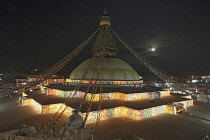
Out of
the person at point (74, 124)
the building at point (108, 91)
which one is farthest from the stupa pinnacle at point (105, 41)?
the person at point (74, 124)

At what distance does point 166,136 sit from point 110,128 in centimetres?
328

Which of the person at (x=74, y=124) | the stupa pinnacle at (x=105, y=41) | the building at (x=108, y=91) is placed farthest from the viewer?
the stupa pinnacle at (x=105, y=41)

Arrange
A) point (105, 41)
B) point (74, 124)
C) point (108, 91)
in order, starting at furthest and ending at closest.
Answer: point (105, 41)
point (108, 91)
point (74, 124)

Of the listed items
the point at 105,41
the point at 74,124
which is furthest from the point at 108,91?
the point at 105,41

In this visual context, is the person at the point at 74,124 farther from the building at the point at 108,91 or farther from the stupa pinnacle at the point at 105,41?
the stupa pinnacle at the point at 105,41

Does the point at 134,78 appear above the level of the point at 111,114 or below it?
above

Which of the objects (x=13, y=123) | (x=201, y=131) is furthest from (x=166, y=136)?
(x=13, y=123)

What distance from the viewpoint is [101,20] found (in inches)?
717

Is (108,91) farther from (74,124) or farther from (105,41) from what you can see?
(105,41)

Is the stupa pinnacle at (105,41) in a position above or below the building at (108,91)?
above

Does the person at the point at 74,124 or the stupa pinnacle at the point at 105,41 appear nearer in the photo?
the person at the point at 74,124

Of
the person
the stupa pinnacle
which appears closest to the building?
the stupa pinnacle

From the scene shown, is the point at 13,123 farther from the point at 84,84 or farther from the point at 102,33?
the point at 102,33

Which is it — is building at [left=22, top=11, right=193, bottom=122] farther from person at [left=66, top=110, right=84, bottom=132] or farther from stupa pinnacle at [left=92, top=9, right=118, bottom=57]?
person at [left=66, top=110, right=84, bottom=132]
